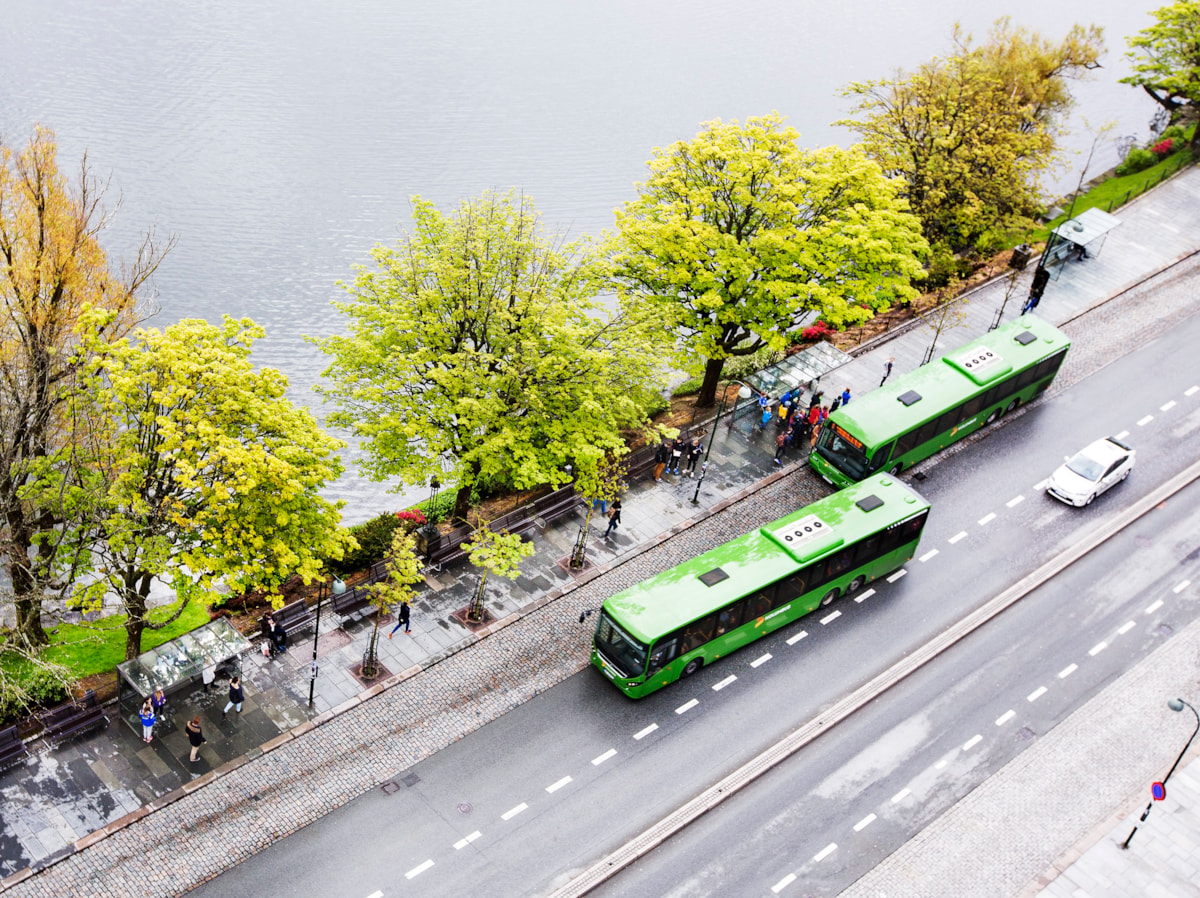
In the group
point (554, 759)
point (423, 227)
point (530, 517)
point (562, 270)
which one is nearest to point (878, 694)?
point (554, 759)

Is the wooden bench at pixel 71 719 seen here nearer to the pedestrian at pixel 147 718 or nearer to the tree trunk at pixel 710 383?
the pedestrian at pixel 147 718

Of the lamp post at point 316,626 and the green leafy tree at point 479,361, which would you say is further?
the green leafy tree at point 479,361

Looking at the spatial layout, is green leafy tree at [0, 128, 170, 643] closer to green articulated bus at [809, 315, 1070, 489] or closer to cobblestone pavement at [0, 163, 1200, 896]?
cobblestone pavement at [0, 163, 1200, 896]

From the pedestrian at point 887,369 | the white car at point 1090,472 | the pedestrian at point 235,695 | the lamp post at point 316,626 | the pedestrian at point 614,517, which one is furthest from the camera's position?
the pedestrian at point 887,369

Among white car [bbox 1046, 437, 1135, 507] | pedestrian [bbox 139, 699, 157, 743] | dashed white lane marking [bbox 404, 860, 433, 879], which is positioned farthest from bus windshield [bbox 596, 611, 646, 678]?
white car [bbox 1046, 437, 1135, 507]

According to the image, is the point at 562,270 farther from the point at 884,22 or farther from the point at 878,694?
the point at 884,22

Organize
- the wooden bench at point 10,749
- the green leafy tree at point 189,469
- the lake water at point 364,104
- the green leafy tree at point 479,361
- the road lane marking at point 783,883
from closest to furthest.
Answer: the green leafy tree at point 189,469
the road lane marking at point 783,883
the wooden bench at point 10,749
the green leafy tree at point 479,361
the lake water at point 364,104

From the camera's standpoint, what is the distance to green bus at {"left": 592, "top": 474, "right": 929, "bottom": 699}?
4034 centimetres

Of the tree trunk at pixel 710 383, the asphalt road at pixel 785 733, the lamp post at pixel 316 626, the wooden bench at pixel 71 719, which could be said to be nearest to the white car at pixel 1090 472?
the asphalt road at pixel 785 733

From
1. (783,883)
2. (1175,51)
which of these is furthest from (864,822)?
(1175,51)

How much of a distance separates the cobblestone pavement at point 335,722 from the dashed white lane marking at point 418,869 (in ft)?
11.2

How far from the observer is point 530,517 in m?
48.8

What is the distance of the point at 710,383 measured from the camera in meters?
56.8

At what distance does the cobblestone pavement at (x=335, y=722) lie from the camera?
3509 centimetres
